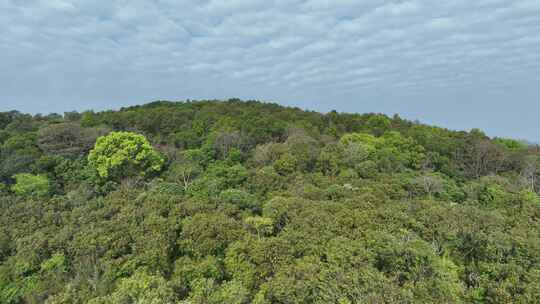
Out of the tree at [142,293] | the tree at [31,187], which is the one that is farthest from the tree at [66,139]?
the tree at [142,293]

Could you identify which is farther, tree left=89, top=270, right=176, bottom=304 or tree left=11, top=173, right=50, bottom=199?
tree left=11, top=173, right=50, bottom=199

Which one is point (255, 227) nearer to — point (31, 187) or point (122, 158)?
point (122, 158)

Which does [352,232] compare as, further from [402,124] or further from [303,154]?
[402,124]

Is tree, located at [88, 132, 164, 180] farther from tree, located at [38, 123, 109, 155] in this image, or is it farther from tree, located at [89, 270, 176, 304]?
Result: tree, located at [89, 270, 176, 304]

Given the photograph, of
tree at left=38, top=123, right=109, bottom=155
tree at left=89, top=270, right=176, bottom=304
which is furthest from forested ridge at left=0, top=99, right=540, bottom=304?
tree at left=38, top=123, right=109, bottom=155

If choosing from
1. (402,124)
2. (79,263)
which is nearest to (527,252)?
(79,263)

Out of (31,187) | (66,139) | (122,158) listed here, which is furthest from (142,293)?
(66,139)
